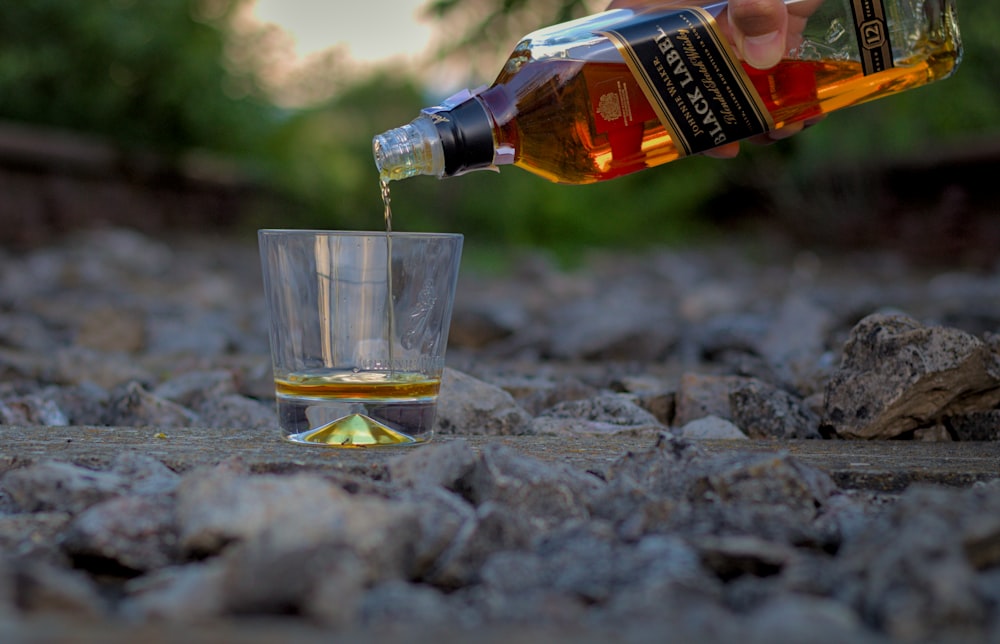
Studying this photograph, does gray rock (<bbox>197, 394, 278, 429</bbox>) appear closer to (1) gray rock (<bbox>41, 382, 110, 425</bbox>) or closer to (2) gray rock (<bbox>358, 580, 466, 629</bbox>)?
(1) gray rock (<bbox>41, 382, 110, 425</bbox>)

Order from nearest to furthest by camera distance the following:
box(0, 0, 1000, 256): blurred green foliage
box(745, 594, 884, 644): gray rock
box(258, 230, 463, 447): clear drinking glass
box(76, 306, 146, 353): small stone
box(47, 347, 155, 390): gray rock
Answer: box(745, 594, 884, 644): gray rock, box(258, 230, 463, 447): clear drinking glass, box(47, 347, 155, 390): gray rock, box(76, 306, 146, 353): small stone, box(0, 0, 1000, 256): blurred green foliage

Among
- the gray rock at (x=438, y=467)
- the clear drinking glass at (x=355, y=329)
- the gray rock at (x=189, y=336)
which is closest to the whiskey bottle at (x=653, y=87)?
the clear drinking glass at (x=355, y=329)

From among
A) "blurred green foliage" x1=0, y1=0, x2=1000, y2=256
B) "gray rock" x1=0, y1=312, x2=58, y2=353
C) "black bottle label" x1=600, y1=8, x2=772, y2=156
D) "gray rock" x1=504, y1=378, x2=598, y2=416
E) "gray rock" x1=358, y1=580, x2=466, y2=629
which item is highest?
"blurred green foliage" x1=0, y1=0, x2=1000, y2=256

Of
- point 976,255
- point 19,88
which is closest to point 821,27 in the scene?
point 976,255

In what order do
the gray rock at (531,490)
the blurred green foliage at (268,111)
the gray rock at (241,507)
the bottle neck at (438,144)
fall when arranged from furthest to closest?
A: the blurred green foliage at (268,111), the bottle neck at (438,144), the gray rock at (531,490), the gray rock at (241,507)

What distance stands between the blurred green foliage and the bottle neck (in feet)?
9.45

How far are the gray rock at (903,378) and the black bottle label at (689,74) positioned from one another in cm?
40

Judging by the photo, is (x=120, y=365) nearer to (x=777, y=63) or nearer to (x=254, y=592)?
(x=777, y=63)

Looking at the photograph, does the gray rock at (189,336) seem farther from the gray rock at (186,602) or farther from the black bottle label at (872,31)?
the gray rock at (186,602)

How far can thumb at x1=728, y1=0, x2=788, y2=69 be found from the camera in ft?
5.45

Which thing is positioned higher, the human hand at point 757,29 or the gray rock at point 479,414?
the human hand at point 757,29

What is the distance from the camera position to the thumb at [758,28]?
166cm

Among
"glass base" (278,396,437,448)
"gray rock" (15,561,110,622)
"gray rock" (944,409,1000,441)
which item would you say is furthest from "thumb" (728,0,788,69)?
"gray rock" (15,561,110,622)

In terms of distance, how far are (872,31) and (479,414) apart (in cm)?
90
